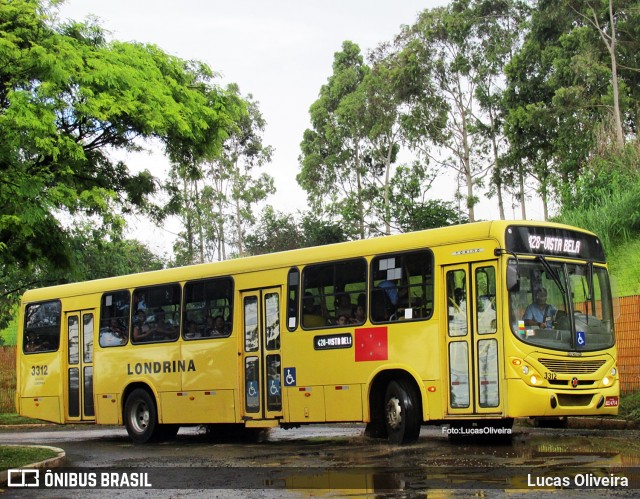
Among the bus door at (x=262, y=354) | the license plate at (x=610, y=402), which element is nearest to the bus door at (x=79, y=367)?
the bus door at (x=262, y=354)

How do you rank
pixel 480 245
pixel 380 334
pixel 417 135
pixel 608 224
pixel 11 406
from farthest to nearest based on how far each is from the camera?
pixel 417 135
pixel 11 406
pixel 608 224
pixel 380 334
pixel 480 245

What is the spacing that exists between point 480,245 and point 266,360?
4648 mm

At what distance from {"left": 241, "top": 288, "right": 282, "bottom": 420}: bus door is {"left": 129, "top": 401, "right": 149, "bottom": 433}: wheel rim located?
287 centimetres

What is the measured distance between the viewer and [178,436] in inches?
811

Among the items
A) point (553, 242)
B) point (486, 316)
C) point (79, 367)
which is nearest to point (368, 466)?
point (486, 316)

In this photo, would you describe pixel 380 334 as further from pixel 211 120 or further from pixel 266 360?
pixel 211 120

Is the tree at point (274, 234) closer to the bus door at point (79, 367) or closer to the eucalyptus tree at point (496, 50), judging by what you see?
the eucalyptus tree at point (496, 50)

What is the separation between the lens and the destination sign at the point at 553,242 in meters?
13.8

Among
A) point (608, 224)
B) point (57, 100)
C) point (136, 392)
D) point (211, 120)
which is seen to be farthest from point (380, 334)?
point (608, 224)

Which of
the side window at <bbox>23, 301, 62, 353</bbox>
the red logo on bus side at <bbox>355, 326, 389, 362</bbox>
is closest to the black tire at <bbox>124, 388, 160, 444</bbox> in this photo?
the side window at <bbox>23, 301, 62, 353</bbox>

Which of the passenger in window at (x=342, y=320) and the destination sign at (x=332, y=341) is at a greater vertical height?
the passenger in window at (x=342, y=320)

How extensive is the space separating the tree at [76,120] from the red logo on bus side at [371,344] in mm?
5114

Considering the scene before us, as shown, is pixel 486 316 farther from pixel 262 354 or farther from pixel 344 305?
pixel 262 354

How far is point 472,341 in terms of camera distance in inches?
545
